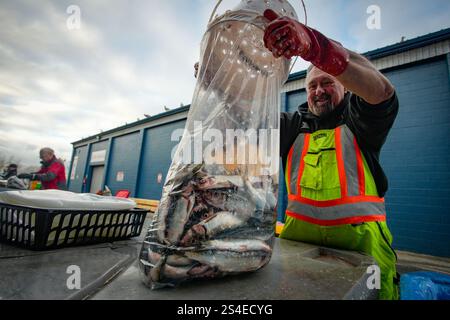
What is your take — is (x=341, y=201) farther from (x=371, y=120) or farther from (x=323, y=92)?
(x=323, y=92)

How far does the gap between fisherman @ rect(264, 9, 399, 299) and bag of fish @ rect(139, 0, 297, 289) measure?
0.14 metres

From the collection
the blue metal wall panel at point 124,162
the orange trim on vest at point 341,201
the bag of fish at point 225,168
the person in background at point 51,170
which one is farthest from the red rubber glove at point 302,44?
the blue metal wall panel at point 124,162

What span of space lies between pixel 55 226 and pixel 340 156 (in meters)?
1.21

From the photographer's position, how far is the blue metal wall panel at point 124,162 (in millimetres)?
9758

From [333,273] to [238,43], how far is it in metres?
0.79

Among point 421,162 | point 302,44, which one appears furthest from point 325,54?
point 421,162

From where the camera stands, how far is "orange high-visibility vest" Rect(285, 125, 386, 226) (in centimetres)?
102

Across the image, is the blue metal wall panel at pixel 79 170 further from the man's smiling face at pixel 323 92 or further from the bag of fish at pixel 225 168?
the bag of fish at pixel 225 168

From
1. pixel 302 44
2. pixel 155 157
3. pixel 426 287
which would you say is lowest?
pixel 426 287

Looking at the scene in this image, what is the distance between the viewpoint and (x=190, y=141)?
60cm

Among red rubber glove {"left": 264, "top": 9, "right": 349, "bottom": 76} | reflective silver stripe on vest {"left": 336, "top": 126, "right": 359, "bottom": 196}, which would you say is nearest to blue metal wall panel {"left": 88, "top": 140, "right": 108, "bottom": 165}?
reflective silver stripe on vest {"left": 336, "top": 126, "right": 359, "bottom": 196}

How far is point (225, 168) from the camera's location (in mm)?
573
